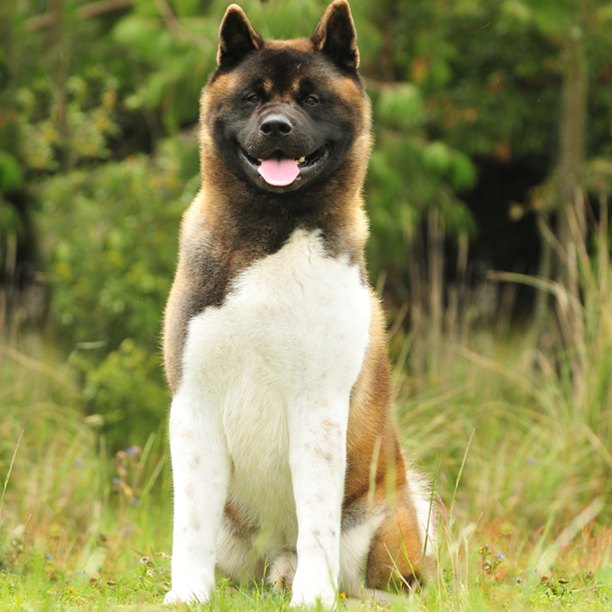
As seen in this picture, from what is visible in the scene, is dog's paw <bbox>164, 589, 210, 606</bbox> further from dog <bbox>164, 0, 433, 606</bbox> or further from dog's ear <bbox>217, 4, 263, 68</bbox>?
dog's ear <bbox>217, 4, 263, 68</bbox>

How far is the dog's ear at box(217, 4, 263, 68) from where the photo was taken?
2.92 metres

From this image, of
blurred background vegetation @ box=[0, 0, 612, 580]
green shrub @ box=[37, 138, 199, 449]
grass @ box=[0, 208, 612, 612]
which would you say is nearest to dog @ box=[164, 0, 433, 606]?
grass @ box=[0, 208, 612, 612]

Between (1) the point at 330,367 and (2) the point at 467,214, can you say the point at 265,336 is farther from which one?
(2) the point at 467,214

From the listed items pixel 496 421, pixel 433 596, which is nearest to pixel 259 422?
pixel 433 596

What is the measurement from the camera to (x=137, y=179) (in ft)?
22.9

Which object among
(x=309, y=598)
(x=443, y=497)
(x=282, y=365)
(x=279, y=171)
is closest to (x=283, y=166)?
(x=279, y=171)

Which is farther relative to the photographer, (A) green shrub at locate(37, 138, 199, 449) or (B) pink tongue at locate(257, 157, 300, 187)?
(A) green shrub at locate(37, 138, 199, 449)

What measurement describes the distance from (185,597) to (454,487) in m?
1.96

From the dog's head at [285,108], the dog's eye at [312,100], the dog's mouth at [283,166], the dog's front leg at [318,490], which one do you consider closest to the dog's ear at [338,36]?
the dog's head at [285,108]

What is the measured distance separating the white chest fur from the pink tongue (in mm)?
208

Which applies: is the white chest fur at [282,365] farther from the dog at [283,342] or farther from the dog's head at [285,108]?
the dog's head at [285,108]

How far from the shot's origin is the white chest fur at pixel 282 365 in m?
2.71

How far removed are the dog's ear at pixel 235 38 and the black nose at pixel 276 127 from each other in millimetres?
448

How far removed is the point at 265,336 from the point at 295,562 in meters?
1.00
